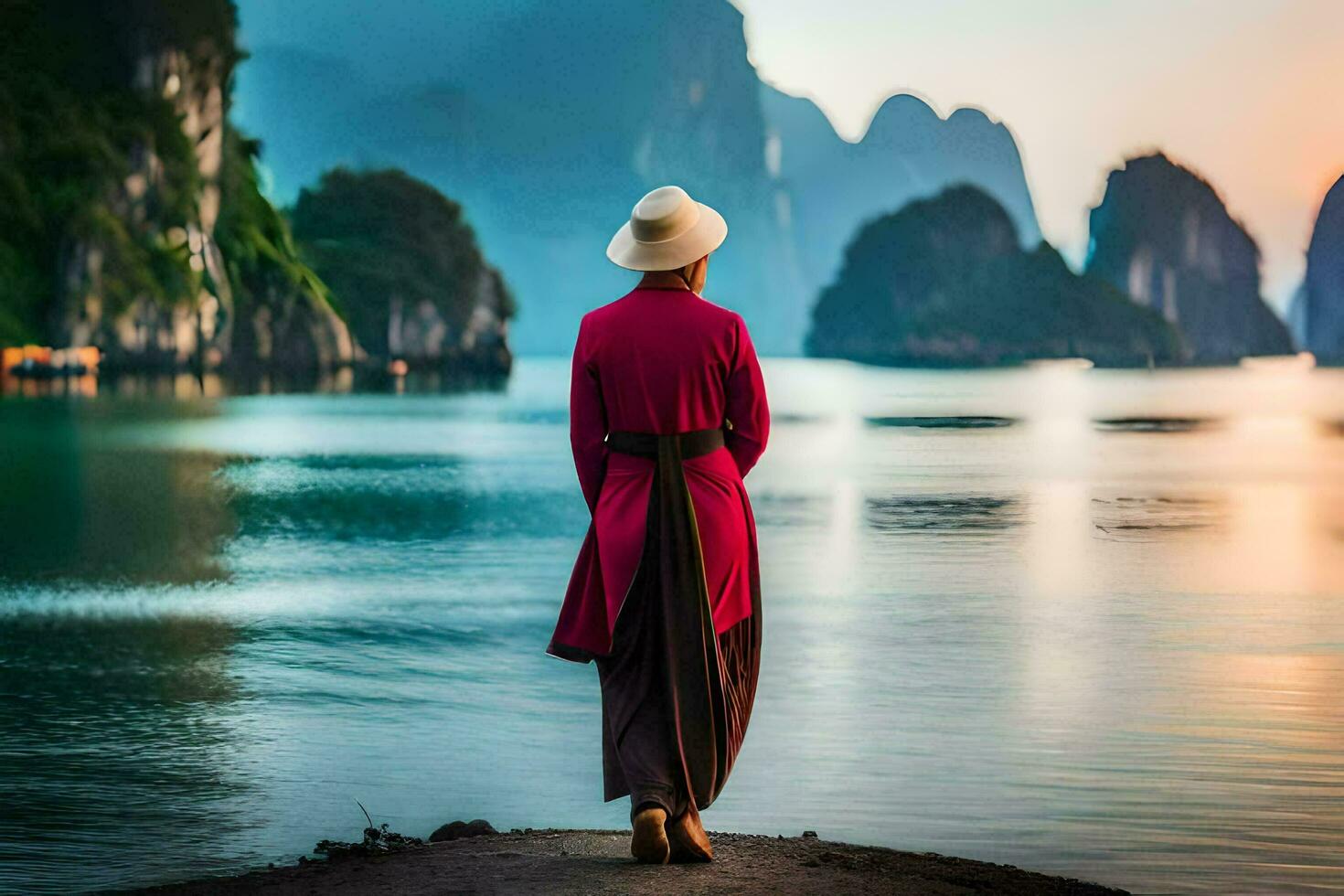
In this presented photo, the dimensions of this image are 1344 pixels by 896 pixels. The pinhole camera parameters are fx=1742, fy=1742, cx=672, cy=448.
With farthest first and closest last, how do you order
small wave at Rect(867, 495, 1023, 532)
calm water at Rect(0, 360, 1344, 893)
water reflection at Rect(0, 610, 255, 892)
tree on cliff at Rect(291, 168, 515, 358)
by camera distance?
1. tree on cliff at Rect(291, 168, 515, 358)
2. small wave at Rect(867, 495, 1023, 532)
3. calm water at Rect(0, 360, 1344, 893)
4. water reflection at Rect(0, 610, 255, 892)

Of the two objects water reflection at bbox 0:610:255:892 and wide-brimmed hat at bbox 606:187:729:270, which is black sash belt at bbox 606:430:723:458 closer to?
wide-brimmed hat at bbox 606:187:729:270

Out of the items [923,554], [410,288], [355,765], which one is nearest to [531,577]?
[923,554]

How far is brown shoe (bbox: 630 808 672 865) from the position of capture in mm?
5074

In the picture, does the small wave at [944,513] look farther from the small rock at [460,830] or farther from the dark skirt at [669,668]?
the dark skirt at [669,668]

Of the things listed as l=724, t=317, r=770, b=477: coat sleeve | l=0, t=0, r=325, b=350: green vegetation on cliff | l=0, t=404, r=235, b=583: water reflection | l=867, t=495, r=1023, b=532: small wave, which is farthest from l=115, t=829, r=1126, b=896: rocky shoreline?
l=0, t=0, r=325, b=350: green vegetation on cliff

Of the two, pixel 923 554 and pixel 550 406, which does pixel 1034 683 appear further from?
pixel 550 406

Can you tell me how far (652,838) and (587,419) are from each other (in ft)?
4.21

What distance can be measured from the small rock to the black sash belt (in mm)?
1608

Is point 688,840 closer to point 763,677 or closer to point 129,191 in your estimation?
point 763,677

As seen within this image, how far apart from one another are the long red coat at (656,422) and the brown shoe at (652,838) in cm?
54

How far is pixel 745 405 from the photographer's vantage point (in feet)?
17.5

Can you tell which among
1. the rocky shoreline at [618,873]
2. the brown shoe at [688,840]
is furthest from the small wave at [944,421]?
the brown shoe at [688,840]

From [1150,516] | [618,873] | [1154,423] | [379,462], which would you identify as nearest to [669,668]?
[618,873]

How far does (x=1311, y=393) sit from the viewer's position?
103 meters
